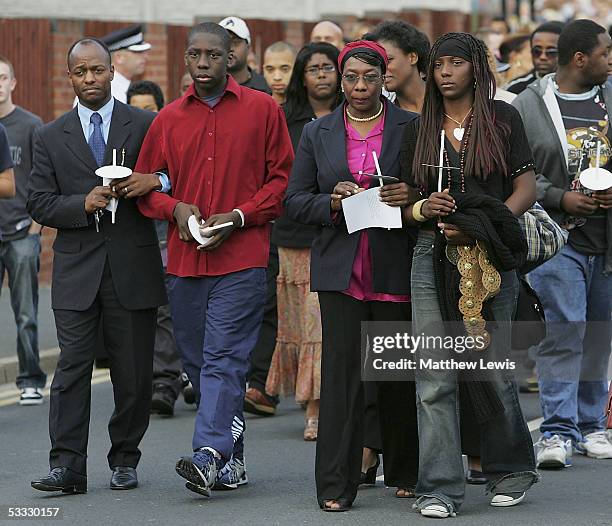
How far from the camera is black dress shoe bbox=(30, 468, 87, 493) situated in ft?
28.0

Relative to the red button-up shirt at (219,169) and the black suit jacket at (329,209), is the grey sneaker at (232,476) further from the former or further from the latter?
the black suit jacket at (329,209)

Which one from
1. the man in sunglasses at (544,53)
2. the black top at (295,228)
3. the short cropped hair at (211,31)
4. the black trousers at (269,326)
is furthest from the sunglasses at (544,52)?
the short cropped hair at (211,31)

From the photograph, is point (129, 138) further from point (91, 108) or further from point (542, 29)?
point (542, 29)

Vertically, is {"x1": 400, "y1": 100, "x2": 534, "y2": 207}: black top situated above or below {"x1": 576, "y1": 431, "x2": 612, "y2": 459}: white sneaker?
above

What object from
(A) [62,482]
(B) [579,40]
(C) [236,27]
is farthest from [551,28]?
(A) [62,482]

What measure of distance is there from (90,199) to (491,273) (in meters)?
2.00

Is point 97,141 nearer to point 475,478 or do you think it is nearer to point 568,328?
point 475,478

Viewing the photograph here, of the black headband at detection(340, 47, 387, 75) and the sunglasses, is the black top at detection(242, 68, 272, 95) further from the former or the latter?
the black headband at detection(340, 47, 387, 75)

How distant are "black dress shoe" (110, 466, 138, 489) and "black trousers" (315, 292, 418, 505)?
1113 millimetres

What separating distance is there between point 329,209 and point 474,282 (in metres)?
0.76

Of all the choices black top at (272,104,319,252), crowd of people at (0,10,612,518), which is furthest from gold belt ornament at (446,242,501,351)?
black top at (272,104,319,252)

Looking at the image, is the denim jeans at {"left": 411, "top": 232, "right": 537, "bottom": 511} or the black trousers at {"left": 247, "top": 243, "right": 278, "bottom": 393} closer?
the denim jeans at {"left": 411, "top": 232, "right": 537, "bottom": 511}

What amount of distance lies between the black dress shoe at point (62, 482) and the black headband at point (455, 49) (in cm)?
268

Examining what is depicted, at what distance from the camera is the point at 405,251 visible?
823 cm
